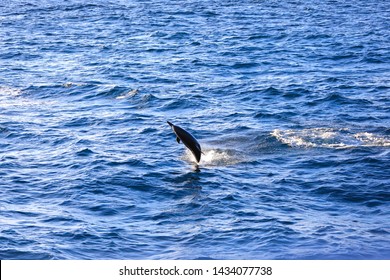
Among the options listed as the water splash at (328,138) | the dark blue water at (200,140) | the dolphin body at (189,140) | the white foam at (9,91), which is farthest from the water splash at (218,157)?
the white foam at (9,91)

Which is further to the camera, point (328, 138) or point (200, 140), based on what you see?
point (200, 140)

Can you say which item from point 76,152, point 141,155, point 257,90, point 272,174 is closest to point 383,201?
point 272,174

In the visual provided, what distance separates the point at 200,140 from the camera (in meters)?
29.1

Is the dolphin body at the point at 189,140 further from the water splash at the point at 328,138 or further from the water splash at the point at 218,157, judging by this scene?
the water splash at the point at 328,138

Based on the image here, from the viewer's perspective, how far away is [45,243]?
2005cm

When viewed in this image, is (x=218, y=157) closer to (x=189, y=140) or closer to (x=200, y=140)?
(x=189, y=140)

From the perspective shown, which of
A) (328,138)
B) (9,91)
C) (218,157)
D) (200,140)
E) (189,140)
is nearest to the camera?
(189,140)

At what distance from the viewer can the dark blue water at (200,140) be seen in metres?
20.5

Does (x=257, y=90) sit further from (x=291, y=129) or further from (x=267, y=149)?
(x=267, y=149)

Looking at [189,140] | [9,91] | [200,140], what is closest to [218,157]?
[189,140]

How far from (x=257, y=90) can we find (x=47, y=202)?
1532 cm

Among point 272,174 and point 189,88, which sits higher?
point 189,88

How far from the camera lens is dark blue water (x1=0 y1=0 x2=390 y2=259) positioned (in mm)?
20531

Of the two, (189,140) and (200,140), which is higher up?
(200,140)
